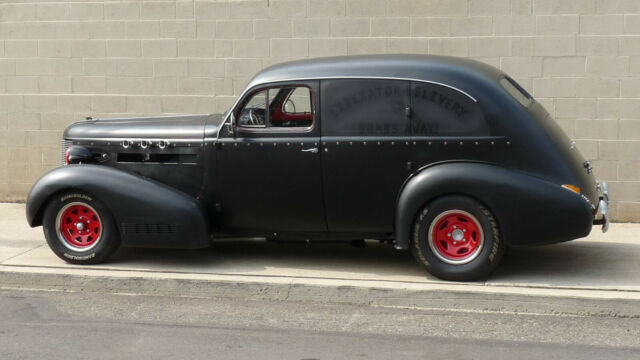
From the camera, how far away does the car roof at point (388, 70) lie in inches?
316

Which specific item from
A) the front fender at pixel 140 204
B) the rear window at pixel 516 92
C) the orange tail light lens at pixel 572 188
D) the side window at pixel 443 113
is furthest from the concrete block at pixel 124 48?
the orange tail light lens at pixel 572 188

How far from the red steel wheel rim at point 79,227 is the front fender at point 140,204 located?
248mm

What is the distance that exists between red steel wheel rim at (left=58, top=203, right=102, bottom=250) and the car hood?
26.6 inches

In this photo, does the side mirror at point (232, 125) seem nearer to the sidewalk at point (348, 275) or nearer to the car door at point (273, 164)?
the car door at point (273, 164)

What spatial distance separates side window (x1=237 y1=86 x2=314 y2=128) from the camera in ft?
27.4

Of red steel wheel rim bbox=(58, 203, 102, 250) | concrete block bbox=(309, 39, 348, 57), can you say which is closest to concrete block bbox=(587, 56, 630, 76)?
concrete block bbox=(309, 39, 348, 57)

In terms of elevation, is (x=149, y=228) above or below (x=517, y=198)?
below

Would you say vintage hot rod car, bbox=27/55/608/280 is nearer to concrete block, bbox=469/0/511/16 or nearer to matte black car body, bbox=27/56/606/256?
matte black car body, bbox=27/56/606/256

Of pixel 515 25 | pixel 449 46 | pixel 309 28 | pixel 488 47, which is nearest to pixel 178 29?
pixel 309 28

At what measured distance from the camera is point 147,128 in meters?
8.69

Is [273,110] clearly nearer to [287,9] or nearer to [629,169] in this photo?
[287,9]

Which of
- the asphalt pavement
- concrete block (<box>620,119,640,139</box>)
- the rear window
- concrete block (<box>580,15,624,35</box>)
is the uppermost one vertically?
concrete block (<box>580,15,624,35</box>)

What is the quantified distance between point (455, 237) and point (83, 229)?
3.17 m

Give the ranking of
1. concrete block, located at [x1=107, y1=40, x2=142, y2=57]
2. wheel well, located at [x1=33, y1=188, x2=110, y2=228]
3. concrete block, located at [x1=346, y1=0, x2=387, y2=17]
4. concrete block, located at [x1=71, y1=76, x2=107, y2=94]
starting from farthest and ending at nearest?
1. concrete block, located at [x1=71, y1=76, x2=107, y2=94]
2. concrete block, located at [x1=107, y1=40, x2=142, y2=57]
3. concrete block, located at [x1=346, y1=0, x2=387, y2=17]
4. wheel well, located at [x1=33, y1=188, x2=110, y2=228]
